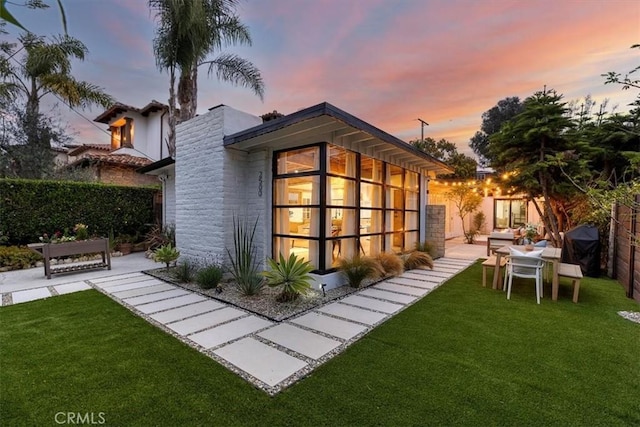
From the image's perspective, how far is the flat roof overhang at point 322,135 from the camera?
4680 mm

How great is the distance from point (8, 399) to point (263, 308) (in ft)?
9.28

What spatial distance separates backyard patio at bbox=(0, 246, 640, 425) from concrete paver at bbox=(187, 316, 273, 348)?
0.81ft

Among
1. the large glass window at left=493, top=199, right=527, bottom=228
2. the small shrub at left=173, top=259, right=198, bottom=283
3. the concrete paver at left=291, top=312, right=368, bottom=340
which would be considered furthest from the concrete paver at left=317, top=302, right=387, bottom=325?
the large glass window at left=493, top=199, right=527, bottom=228

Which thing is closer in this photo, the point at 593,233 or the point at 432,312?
the point at 432,312

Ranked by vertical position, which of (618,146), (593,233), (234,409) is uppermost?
(618,146)

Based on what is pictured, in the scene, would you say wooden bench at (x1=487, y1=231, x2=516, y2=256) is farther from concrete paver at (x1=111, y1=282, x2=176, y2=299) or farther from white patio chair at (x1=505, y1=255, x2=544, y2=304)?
concrete paver at (x1=111, y1=282, x2=176, y2=299)

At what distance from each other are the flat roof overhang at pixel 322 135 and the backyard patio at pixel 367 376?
126 inches

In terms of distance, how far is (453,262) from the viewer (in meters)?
9.02

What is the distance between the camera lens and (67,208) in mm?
9289

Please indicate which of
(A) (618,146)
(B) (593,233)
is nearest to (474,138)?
(A) (618,146)

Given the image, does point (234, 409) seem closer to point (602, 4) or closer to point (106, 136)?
point (602, 4)

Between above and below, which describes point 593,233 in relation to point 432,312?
above

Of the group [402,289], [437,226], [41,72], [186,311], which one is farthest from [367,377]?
[41,72]

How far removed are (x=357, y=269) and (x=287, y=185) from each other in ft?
7.34
